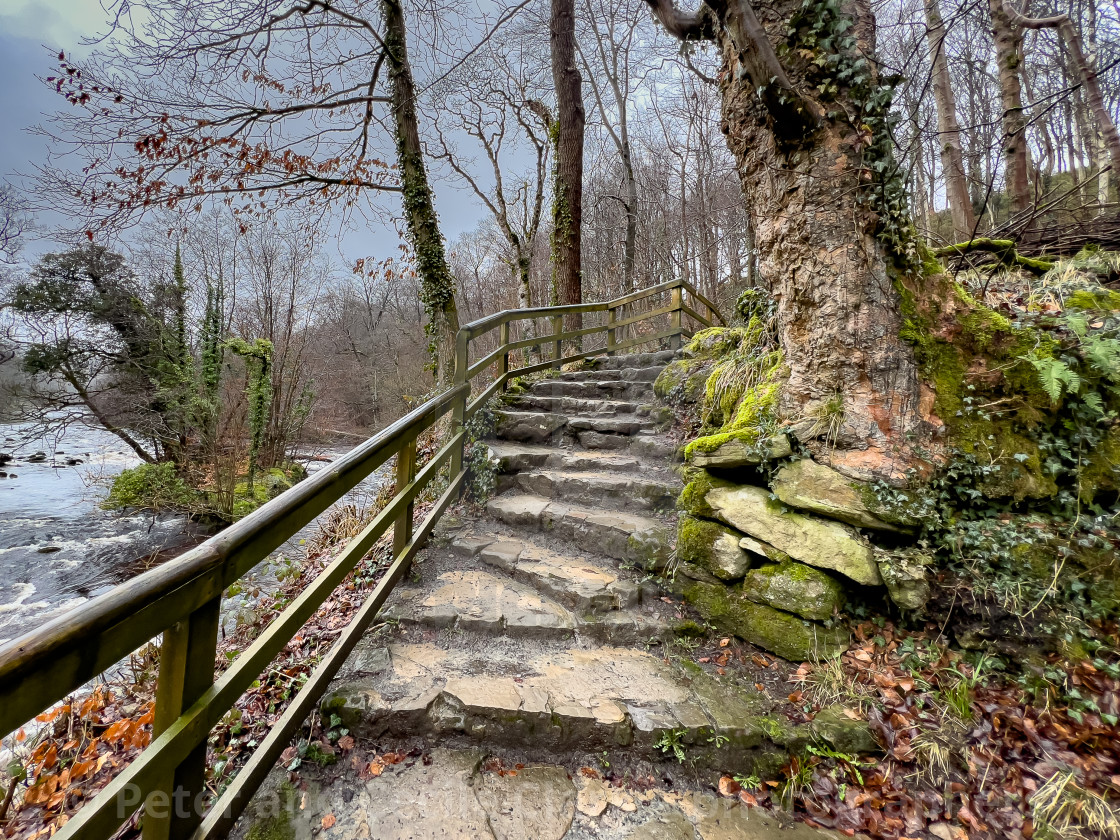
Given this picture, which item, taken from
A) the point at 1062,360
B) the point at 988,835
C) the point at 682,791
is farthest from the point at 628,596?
the point at 1062,360

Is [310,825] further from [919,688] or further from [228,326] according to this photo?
[228,326]

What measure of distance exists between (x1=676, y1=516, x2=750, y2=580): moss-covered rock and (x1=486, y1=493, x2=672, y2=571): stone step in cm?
15

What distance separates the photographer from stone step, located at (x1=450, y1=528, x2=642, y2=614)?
2.60 m

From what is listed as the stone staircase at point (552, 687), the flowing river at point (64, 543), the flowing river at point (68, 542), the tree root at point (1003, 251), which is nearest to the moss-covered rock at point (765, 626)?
the stone staircase at point (552, 687)

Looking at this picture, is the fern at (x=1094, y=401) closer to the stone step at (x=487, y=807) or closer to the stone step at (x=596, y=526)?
the stone step at (x=487, y=807)

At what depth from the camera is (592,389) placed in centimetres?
527

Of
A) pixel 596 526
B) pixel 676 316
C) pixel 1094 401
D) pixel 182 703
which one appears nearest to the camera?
pixel 182 703

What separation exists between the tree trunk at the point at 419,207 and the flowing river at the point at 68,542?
11.2 feet

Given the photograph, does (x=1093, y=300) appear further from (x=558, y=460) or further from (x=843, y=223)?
(x=558, y=460)

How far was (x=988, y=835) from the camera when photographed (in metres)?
1.55

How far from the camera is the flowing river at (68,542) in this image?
20.6 feet

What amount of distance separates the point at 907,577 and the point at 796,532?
516mm

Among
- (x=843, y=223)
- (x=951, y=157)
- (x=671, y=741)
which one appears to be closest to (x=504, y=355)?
(x=843, y=223)

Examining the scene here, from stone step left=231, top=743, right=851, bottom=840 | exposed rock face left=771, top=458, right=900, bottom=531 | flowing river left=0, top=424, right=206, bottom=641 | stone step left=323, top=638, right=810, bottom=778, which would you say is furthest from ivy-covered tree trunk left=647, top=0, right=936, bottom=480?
flowing river left=0, top=424, right=206, bottom=641
